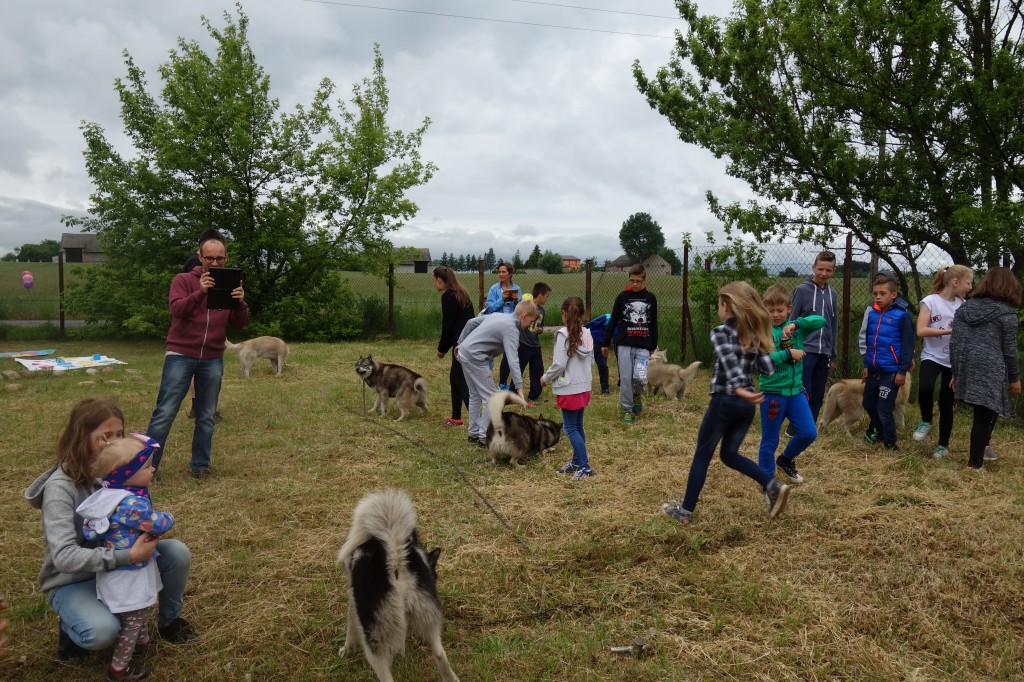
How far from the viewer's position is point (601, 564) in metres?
3.78

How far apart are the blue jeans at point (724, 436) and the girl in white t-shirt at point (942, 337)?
2534mm

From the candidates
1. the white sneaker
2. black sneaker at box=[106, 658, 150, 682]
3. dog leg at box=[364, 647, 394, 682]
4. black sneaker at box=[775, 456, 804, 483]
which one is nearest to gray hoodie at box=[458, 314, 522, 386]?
black sneaker at box=[775, 456, 804, 483]

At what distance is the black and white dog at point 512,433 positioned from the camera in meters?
5.42

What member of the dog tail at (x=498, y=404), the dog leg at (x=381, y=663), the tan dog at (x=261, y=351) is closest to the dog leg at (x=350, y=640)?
the dog leg at (x=381, y=663)

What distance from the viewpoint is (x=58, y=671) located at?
277cm

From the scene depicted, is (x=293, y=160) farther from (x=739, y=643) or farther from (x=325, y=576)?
(x=739, y=643)

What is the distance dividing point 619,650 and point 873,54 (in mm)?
7916

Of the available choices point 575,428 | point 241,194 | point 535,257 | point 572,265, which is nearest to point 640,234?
point 535,257

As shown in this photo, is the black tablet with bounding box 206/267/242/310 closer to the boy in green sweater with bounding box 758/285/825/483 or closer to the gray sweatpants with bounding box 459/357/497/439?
the gray sweatpants with bounding box 459/357/497/439

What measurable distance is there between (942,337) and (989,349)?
61 cm

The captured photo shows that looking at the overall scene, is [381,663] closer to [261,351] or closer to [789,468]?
[789,468]

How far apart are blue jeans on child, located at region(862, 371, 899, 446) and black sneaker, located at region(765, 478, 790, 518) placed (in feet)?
7.95

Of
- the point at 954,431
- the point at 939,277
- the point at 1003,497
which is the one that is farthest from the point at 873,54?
the point at 1003,497

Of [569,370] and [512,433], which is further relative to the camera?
[512,433]
